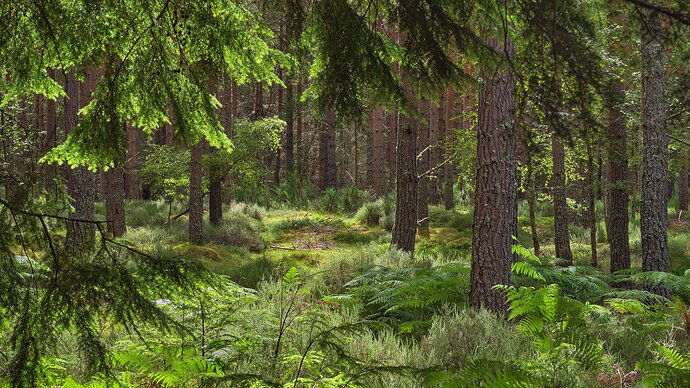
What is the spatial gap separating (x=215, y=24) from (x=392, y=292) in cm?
369

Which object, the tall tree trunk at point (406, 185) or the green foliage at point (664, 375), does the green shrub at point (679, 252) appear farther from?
the green foliage at point (664, 375)

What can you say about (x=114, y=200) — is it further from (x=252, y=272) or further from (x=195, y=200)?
(x=252, y=272)

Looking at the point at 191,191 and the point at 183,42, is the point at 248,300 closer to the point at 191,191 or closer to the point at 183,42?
the point at 183,42

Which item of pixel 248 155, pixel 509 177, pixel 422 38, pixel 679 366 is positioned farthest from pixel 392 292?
pixel 248 155

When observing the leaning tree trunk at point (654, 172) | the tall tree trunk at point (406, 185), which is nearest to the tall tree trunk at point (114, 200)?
the tall tree trunk at point (406, 185)

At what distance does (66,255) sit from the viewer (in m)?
2.47

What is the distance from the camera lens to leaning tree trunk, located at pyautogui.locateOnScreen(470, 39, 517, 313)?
5.67 metres

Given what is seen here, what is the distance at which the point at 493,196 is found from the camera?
5.73m

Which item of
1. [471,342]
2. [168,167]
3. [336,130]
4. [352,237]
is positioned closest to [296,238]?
[352,237]

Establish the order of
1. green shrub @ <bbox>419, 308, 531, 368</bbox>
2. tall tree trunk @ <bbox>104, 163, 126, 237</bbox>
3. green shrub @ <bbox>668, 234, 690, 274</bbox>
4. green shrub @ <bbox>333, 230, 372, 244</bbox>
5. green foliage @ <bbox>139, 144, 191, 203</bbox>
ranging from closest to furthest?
green shrub @ <bbox>419, 308, 531, 368</bbox>, tall tree trunk @ <bbox>104, 163, 126, 237</bbox>, green shrub @ <bbox>668, 234, 690, 274</bbox>, green foliage @ <bbox>139, 144, 191, 203</bbox>, green shrub @ <bbox>333, 230, 372, 244</bbox>

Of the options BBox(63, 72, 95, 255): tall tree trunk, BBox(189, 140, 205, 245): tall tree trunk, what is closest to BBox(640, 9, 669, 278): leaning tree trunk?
BBox(189, 140, 205, 245): tall tree trunk

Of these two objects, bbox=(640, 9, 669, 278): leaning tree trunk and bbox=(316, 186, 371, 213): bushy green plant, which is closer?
bbox=(640, 9, 669, 278): leaning tree trunk

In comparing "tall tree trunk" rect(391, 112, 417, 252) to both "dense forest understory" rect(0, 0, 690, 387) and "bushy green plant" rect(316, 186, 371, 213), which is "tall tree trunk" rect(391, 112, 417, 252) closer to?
"dense forest understory" rect(0, 0, 690, 387)

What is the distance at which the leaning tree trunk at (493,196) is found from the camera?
5.67 metres
